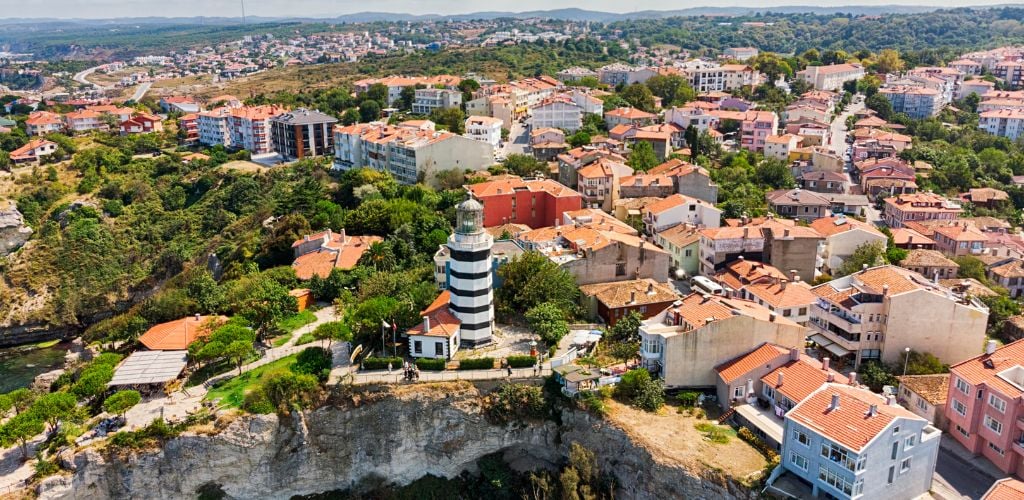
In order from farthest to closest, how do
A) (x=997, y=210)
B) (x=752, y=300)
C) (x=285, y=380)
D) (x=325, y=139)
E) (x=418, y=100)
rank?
(x=418, y=100) → (x=325, y=139) → (x=997, y=210) → (x=752, y=300) → (x=285, y=380)

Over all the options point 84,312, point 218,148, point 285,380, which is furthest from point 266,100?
point 285,380

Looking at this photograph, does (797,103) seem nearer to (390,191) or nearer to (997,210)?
(997,210)

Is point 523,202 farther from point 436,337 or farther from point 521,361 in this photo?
point 521,361

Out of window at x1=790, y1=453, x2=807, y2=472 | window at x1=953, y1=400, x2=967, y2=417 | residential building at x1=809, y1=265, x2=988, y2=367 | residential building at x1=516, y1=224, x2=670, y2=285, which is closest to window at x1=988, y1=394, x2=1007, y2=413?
window at x1=953, y1=400, x2=967, y2=417

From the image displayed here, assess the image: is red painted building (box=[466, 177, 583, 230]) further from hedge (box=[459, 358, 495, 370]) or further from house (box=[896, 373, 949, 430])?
house (box=[896, 373, 949, 430])

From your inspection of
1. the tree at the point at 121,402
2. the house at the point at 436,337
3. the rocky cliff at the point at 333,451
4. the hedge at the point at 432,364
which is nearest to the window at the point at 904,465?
the rocky cliff at the point at 333,451

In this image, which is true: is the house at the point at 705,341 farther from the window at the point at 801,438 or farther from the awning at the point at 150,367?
the awning at the point at 150,367

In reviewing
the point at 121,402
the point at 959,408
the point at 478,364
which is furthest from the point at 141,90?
the point at 959,408
